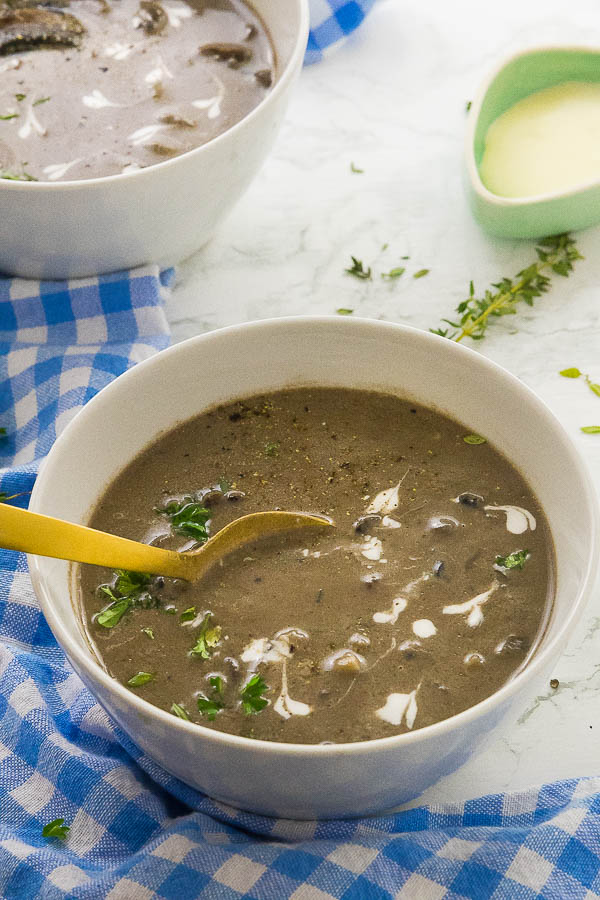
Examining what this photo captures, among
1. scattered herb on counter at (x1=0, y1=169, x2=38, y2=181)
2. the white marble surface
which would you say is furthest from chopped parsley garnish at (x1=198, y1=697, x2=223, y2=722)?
scattered herb on counter at (x1=0, y1=169, x2=38, y2=181)

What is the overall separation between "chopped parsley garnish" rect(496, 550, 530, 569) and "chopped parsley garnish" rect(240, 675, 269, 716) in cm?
45

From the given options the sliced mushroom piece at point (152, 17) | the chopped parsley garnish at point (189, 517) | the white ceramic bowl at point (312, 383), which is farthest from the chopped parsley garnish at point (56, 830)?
the sliced mushroom piece at point (152, 17)

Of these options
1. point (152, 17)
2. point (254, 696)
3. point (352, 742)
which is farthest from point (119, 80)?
point (352, 742)

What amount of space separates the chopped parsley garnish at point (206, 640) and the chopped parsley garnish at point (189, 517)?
0.58 ft

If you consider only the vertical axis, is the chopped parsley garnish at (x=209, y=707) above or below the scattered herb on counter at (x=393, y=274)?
above

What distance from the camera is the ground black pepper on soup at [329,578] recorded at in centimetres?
161

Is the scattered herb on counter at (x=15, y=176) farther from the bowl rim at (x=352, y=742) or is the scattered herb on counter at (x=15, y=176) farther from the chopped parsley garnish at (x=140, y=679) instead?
the chopped parsley garnish at (x=140, y=679)

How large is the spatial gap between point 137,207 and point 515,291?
0.94 metres

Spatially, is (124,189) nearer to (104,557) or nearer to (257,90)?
(257,90)

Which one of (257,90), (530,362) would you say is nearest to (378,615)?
(530,362)

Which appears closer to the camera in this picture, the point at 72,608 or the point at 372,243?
the point at 72,608

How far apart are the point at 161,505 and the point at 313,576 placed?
32 cm

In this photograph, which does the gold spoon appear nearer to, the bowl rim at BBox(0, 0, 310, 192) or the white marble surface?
the white marble surface

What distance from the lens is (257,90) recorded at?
2756 mm
